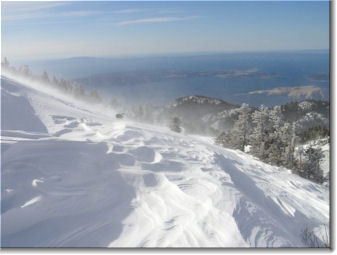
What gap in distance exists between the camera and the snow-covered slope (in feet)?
9.65

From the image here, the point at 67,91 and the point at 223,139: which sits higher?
the point at 67,91

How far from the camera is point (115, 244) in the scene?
9.75 feet

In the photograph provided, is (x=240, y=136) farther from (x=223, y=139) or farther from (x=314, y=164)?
(x=314, y=164)

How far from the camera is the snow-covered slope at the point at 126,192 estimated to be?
9.65ft

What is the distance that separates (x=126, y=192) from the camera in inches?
128

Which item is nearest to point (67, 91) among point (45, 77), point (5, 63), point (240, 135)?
point (45, 77)

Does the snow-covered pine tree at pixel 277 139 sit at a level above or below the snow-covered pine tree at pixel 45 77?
below

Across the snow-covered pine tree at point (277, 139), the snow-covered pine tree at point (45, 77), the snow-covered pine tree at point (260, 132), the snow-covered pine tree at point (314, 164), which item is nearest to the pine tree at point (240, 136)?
the snow-covered pine tree at point (260, 132)

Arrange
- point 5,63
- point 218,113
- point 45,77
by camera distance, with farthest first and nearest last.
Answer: point 218,113 < point 45,77 < point 5,63

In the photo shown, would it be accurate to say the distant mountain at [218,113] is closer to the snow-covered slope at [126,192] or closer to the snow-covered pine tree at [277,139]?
the snow-covered pine tree at [277,139]

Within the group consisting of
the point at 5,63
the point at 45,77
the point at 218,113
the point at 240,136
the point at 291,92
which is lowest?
the point at 240,136

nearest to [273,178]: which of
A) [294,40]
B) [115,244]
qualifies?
[294,40]

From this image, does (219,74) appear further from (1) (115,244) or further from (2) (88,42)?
(1) (115,244)

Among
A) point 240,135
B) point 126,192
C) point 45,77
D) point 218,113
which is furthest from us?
point 240,135
